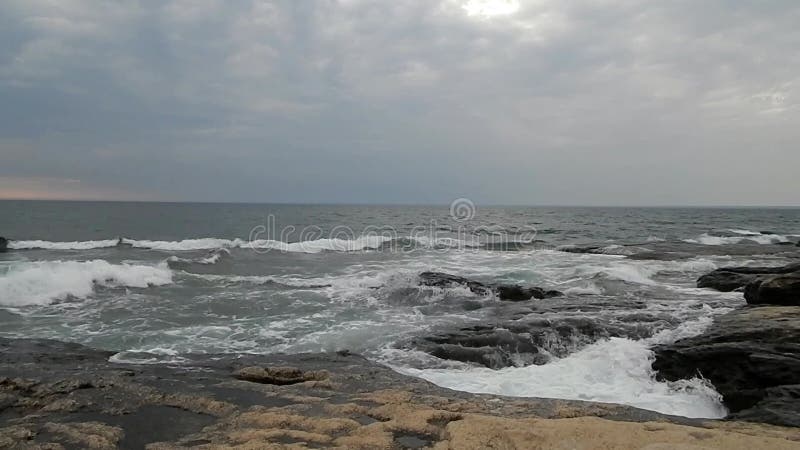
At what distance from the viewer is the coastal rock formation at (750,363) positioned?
195 inches

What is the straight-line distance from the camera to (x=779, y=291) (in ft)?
32.2

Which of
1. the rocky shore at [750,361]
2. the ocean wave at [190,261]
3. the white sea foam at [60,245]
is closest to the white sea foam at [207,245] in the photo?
the white sea foam at [60,245]

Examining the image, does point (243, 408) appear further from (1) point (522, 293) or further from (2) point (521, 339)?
(1) point (522, 293)

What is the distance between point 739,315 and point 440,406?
268 inches

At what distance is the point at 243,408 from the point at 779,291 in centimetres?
1080

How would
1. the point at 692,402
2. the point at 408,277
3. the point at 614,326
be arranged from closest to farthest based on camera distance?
the point at 692,402, the point at 614,326, the point at 408,277

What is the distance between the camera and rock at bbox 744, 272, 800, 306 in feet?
31.5

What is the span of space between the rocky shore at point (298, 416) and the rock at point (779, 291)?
22.9 ft

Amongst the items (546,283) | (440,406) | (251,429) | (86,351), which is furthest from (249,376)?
(546,283)

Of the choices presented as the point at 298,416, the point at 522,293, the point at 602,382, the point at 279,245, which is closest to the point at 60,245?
the point at 279,245

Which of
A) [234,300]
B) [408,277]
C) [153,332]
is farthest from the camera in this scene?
[408,277]

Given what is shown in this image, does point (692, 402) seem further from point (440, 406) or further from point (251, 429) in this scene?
point (251, 429)

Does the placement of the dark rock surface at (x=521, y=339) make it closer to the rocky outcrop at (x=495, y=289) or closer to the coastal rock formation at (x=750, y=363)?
the coastal rock formation at (x=750, y=363)

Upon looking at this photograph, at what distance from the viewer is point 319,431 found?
4223 mm
